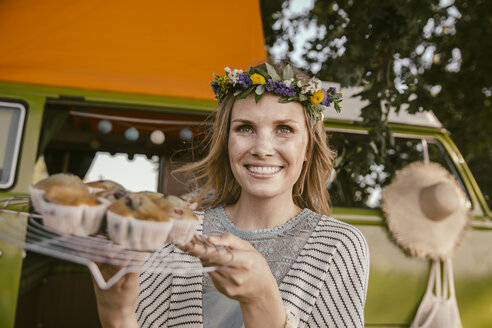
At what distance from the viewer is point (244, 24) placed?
392cm

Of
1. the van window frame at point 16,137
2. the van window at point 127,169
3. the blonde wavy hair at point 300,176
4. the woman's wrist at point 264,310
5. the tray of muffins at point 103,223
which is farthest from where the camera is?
the van window at point 127,169

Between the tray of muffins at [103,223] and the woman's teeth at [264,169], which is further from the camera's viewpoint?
the woman's teeth at [264,169]

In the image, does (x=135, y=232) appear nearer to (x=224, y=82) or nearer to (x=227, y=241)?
(x=227, y=241)

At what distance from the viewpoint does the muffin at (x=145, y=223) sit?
2.86 feet

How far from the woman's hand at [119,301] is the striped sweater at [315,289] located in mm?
194

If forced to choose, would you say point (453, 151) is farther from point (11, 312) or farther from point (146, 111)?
point (11, 312)

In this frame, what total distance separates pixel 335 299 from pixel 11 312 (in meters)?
2.37

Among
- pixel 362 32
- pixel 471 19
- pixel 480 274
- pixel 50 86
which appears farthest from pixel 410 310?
pixel 471 19

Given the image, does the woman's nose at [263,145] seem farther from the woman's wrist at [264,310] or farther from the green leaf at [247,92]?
the woman's wrist at [264,310]

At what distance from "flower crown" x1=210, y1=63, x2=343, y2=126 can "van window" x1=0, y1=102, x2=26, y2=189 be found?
6.40ft

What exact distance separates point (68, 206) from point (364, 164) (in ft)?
9.18

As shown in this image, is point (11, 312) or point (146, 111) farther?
point (146, 111)

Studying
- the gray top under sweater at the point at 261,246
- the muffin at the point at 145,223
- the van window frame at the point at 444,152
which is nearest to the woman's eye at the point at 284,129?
the gray top under sweater at the point at 261,246

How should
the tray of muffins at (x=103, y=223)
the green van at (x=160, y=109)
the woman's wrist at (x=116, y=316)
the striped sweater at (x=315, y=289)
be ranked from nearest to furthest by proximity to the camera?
the tray of muffins at (x=103, y=223)
the woman's wrist at (x=116, y=316)
the striped sweater at (x=315, y=289)
the green van at (x=160, y=109)
